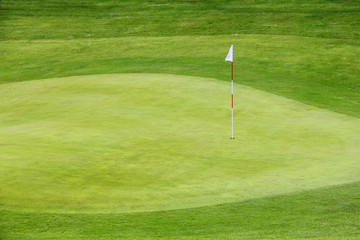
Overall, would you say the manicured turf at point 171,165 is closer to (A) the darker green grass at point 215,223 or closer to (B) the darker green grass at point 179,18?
(A) the darker green grass at point 215,223

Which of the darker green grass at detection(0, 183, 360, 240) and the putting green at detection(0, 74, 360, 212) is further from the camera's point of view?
the putting green at detection(0, 74, 360, 212)

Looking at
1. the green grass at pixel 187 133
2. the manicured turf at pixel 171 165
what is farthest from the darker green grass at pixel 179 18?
the manicured turf at pixel 171 165

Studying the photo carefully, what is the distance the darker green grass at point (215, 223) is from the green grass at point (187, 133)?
0.03 meters

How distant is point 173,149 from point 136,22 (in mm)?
25054

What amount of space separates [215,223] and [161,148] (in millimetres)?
4428

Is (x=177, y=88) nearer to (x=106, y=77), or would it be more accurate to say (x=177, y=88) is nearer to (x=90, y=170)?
(x=106, y=77)

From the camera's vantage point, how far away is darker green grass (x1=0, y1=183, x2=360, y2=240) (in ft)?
30.2

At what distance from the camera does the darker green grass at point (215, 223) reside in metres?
9.21

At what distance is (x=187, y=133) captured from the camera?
1546cm

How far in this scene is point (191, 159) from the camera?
13172 mm

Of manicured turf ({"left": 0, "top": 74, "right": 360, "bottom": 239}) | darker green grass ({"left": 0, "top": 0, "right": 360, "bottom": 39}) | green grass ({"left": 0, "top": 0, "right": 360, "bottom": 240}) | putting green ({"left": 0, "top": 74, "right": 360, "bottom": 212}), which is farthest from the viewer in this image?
darker green grass ({"left": 0, "top": 0, "right": 360, "bottom": 39})

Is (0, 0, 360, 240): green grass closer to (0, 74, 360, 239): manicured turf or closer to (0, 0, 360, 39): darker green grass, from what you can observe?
(0, 74, 360, 239): manicured turf

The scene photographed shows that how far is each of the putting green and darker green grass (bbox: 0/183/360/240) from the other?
0.36m

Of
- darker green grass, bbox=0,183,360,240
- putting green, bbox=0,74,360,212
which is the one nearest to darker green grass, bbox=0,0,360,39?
putting green, bbox=0,74,360,212
